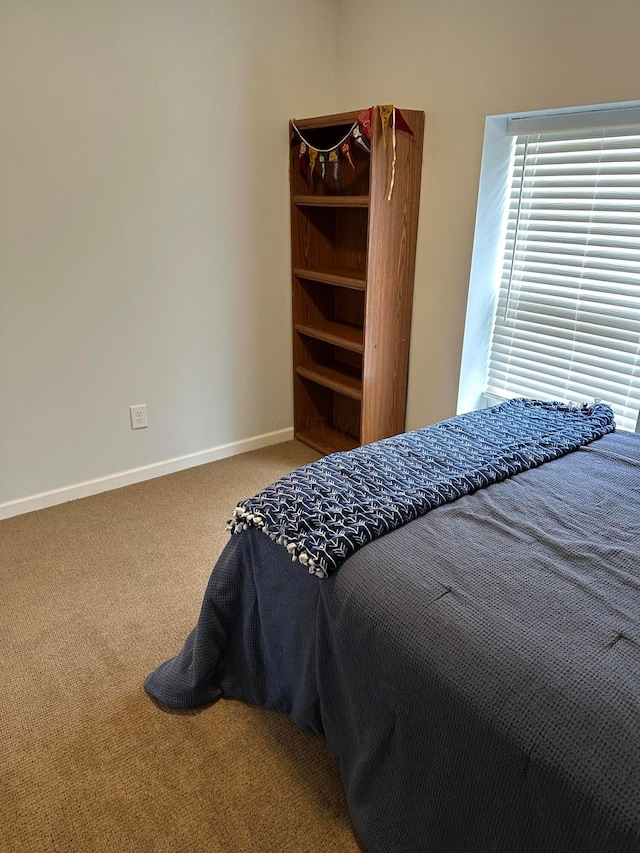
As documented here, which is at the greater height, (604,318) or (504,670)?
(604,318)

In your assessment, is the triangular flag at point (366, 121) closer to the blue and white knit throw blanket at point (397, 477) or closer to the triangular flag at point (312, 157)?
the triangular flag at point (312, 157)

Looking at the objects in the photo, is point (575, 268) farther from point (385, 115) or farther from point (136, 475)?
point (136, 475)

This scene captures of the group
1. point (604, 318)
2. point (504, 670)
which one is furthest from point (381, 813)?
point (604, 318)

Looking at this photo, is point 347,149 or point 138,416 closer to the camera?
point 347,149

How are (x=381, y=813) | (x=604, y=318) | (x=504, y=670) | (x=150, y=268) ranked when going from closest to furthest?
(x=504, y=670), (x=381, y=813), (x=604, y=318), (x=150, y=268)

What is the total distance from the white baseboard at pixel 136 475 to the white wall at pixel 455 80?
0.86 meters

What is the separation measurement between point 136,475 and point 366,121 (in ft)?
6.20

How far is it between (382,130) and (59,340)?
1599mm

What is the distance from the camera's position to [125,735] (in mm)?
1570

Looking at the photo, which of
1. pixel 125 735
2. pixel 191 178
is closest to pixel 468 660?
pixel 125 735

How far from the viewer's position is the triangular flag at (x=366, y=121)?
243cm

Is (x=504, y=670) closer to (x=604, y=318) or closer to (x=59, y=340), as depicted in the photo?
(x=604, y=318)

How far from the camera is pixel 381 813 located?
1.22m

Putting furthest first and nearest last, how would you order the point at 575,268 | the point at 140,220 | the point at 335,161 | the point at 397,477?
the point at 335,161
the point at 140,220
the point at 575,268
the point at 397,477
